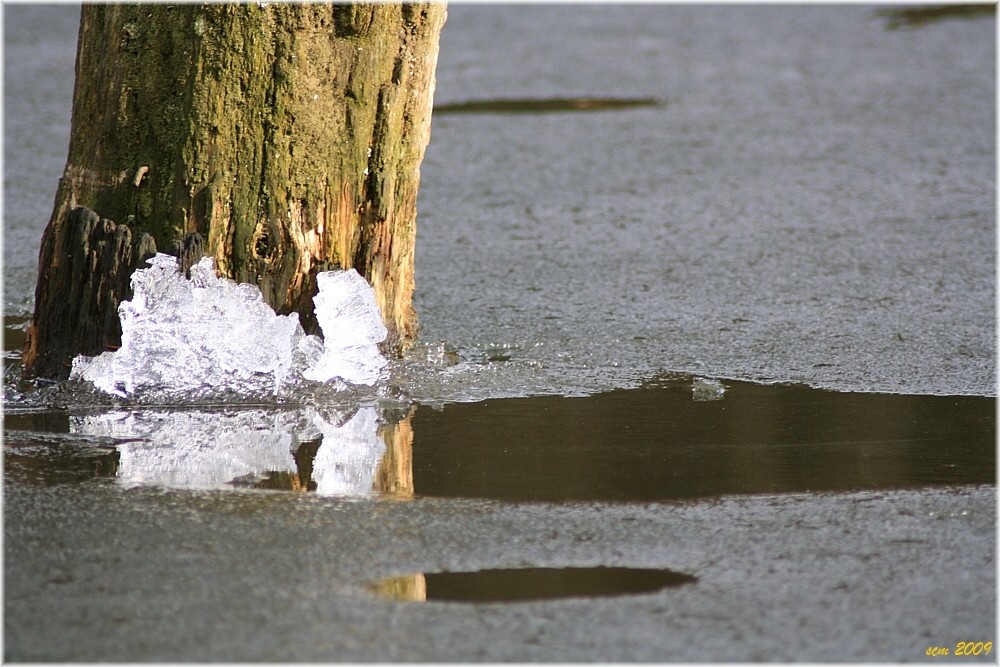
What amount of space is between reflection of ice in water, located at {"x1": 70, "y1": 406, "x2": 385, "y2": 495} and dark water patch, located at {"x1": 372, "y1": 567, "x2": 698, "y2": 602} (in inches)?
23.9

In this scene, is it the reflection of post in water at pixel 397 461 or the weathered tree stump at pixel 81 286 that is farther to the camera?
the weathered tree stump at pixel 81 286

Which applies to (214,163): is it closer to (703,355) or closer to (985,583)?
(703,355)

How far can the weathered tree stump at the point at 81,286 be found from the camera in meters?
4.20

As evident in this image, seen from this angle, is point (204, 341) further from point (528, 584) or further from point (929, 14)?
point (929, 14)

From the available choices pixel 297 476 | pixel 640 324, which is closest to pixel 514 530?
pixel 297 476

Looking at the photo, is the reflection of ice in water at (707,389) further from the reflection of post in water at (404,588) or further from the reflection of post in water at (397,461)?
the reflection of post in water at (404,588)

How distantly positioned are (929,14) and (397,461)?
9.88 metres

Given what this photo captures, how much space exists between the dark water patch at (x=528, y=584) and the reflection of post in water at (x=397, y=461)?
55 cm

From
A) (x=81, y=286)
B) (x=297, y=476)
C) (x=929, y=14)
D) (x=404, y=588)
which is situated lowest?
(x=404, y=588)

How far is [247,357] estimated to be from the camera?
13.9 ft

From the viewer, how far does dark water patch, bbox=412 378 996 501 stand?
3480mm

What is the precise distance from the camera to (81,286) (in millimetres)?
4266

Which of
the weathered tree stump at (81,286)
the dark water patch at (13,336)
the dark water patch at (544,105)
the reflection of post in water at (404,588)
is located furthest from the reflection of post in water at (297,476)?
the dark water patch at (544,105)

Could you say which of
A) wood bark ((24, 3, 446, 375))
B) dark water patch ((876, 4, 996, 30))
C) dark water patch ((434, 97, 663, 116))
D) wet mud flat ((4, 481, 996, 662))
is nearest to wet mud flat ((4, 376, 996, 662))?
wet mud flat ((4, 481, 996, 662))
